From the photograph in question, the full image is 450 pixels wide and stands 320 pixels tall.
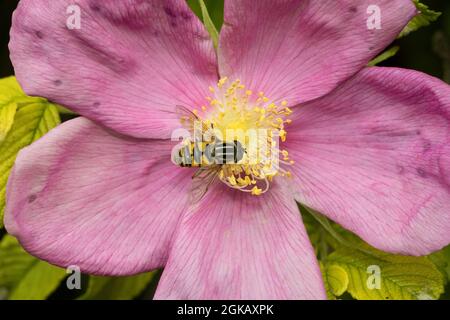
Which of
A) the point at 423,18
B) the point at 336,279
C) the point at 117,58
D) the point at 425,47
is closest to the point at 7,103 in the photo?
the point at 117,58

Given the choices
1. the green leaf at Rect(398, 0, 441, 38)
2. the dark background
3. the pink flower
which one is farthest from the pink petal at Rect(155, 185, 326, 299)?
the dark background

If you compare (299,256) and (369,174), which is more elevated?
(369,174)

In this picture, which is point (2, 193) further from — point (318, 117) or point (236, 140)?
point (318, 117)

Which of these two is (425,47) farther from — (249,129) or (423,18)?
(249,129)

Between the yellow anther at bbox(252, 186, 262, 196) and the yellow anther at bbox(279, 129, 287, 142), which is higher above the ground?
the yellow anther at bbox(279, 129, 287, 142)

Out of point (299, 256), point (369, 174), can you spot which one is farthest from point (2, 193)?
point (369, 174)

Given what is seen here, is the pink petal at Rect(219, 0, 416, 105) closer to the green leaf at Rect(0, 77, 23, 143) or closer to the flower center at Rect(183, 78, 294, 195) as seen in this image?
the flower center at Rect(183, 78, 294, 195)

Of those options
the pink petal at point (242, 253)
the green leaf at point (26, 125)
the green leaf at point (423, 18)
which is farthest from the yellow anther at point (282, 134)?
the green leaf at point (26, 125)
